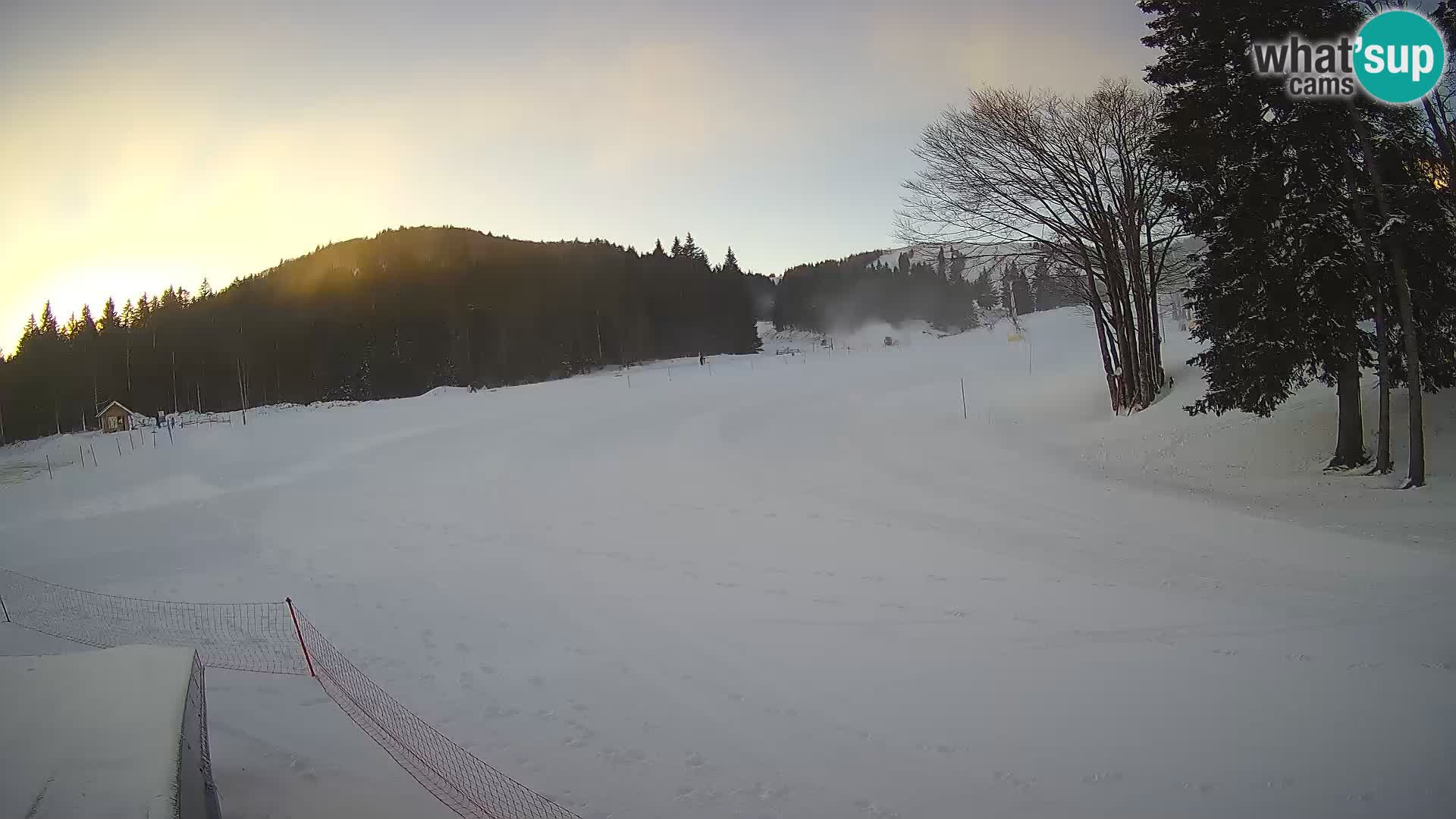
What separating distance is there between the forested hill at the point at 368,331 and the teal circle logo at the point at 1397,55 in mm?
43029

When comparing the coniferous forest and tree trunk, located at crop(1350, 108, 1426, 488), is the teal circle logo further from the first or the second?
the coniferous forest

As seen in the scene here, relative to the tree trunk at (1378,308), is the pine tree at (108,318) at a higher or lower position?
higher

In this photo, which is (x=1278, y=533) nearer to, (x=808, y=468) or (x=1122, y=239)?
(x=808, y=468)

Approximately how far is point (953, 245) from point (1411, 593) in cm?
1195

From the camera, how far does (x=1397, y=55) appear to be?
10945 millimetres

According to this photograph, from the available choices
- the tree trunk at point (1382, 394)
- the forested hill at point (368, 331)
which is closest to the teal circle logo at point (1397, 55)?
the tree trunk at point (1382, 394)

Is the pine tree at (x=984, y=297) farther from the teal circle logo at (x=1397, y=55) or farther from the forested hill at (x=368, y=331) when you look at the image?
the teal circle logo at (x=1397, y=55)

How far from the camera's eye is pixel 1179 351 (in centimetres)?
2364

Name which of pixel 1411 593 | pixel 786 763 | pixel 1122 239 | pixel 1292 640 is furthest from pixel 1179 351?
pixel 786 763

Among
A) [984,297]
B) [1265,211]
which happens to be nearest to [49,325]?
[1265,211]

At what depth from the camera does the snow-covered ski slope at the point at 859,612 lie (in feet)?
15.5

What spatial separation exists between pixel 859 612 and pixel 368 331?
45389 mm

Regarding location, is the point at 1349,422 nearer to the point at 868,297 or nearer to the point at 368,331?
the point at 368,331

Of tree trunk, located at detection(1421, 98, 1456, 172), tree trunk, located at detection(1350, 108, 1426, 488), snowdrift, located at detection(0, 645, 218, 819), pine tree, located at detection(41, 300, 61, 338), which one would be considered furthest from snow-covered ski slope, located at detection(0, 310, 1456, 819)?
pine tree, located at detection(41, 300, 61, 338)
